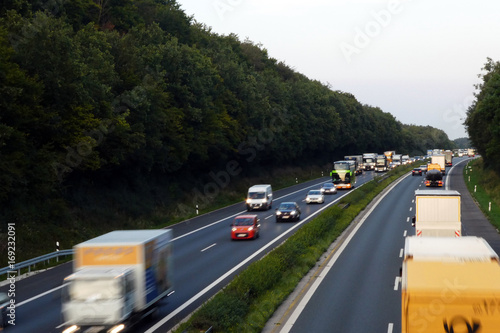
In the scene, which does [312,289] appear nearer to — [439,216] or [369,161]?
[439,216]

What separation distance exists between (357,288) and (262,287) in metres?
4.68

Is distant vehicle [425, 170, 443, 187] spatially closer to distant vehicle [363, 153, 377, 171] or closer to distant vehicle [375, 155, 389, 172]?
distant vehicle [375, 155, 389, 172]

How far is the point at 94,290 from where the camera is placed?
15.6 metres

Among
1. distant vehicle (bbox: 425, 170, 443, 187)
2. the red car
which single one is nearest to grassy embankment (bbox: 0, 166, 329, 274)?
the red car

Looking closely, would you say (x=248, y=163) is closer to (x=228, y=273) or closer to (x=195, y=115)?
(x=195, y=115)

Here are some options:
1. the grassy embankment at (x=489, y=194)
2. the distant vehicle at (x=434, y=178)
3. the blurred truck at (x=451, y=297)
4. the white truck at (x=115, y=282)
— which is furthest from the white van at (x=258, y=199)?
the blurred truck at (x=451, y=297)

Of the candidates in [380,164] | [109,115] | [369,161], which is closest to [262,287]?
[109,115]

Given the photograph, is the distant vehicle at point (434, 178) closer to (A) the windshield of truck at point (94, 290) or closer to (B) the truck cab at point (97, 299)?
(B) the truck cab at point (97, 299)

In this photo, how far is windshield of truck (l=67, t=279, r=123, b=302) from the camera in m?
15.5

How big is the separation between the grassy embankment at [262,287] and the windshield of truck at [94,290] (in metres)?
2.16

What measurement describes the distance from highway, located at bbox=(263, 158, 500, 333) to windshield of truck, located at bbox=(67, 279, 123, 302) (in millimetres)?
4998

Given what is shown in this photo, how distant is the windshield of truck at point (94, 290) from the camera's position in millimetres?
15484

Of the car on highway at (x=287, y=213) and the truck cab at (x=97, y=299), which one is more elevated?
the truck cab at (x=97, y=299)

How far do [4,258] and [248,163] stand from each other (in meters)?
56.4
